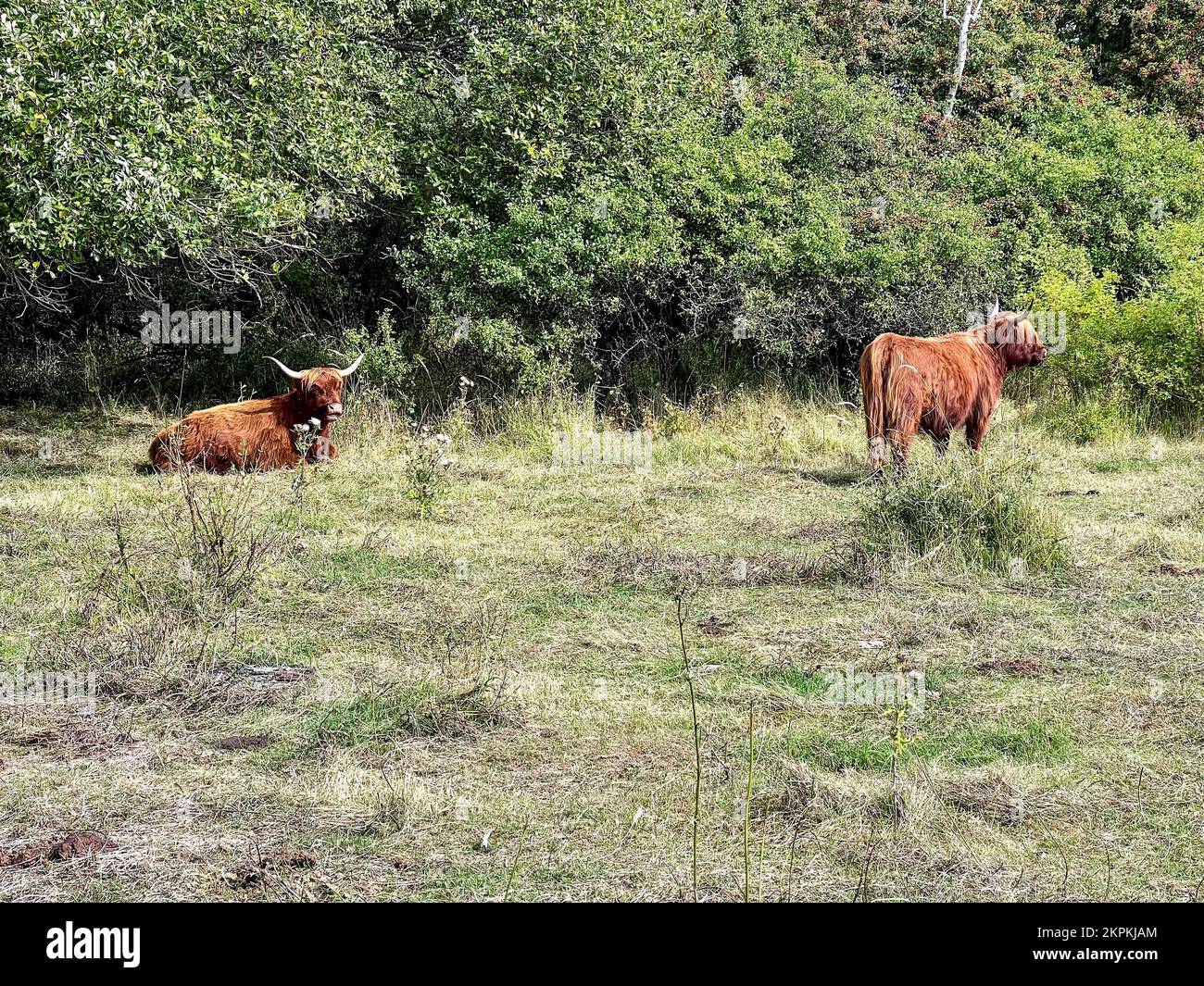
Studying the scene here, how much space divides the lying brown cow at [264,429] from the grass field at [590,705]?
122cm

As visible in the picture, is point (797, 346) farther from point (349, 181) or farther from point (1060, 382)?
point (349, 181)

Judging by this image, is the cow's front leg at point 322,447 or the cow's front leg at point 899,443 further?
the cow's front leg at point 322,447

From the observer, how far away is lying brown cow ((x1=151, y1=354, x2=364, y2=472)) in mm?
10445

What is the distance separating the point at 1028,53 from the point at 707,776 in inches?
652

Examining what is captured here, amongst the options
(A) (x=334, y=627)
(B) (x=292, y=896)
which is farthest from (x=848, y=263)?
(B) (x=292, y=896)

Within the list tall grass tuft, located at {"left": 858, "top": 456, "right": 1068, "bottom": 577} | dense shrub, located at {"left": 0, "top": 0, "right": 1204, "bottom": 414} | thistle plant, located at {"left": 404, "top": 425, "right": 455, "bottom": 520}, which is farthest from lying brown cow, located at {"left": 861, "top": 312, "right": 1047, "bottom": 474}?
thistle plant, located at {"left": 404, "top": 425, "right": 455, "bottom": 520}

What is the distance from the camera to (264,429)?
1072 cm

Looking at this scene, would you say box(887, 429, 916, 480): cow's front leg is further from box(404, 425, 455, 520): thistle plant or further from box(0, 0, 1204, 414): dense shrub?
box(0, 0, 1204, 414): dense shrub

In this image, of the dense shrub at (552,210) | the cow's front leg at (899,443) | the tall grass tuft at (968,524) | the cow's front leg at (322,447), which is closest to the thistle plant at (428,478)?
the cow's front leg at (322,447)

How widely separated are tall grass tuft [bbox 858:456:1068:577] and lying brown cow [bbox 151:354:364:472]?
488 centimetres

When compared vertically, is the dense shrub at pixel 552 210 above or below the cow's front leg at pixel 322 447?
above

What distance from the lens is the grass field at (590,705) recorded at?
378cm

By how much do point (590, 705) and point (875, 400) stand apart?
16.0 ft

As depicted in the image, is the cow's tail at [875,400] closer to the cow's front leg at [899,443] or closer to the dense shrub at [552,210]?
the cow's front leg at [899,443]
